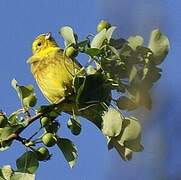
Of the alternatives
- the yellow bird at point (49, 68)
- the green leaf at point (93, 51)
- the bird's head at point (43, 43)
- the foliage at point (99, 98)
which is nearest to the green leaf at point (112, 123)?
the foliage at point (99, 98)

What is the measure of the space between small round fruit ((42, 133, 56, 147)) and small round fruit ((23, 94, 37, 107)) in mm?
155

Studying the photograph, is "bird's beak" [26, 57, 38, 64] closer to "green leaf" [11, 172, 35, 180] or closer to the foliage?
the foliage

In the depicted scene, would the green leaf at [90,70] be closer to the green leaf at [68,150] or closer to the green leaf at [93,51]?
the green leaf at [93,51]

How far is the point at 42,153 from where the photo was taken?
6.48 ft

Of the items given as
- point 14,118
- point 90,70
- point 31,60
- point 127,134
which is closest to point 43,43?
point 31,60

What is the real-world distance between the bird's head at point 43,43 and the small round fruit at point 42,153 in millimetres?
2292

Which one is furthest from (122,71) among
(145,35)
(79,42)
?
(145,35)

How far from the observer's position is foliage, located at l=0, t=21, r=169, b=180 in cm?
167

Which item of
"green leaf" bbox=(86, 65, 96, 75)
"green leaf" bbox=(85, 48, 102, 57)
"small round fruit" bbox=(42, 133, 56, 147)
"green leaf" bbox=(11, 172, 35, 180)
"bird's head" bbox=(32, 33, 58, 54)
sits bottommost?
"green leaf" bbox=(11, 172, 35, 180)

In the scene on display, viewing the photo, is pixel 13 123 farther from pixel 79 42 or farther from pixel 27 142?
pixel 79 42

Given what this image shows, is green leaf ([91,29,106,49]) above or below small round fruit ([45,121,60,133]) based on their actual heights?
above

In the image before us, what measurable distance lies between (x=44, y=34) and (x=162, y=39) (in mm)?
2882

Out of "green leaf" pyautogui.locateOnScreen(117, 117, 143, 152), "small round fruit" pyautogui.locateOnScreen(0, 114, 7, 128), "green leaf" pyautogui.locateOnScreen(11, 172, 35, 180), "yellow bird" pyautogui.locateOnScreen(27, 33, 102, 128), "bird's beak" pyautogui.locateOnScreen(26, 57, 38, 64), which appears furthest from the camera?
"bird's beak" pyautogui.locateOnScreen(26, 57, 38, 64)

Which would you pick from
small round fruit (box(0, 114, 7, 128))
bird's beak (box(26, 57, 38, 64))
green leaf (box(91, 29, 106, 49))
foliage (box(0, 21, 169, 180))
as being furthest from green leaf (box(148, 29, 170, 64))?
bird's beak (box(26, 57, 38, 64))
